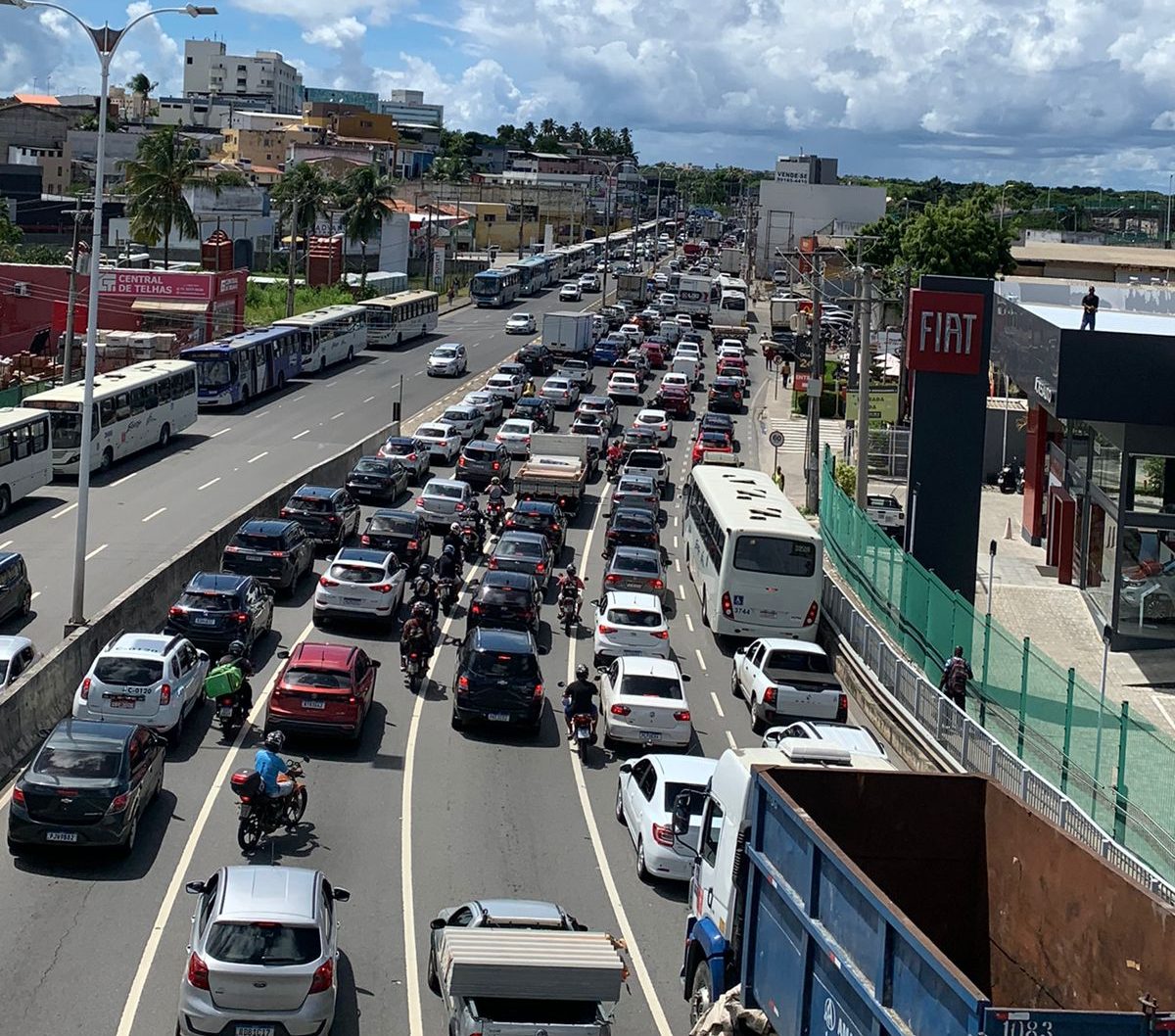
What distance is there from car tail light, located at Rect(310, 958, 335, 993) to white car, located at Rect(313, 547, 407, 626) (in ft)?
55.3

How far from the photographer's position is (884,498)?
154 ft

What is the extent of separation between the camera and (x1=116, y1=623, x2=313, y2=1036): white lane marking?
14641 millimetres

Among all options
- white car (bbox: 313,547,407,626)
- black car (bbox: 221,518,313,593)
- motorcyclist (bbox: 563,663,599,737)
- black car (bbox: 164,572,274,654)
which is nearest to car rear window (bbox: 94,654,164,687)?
black car (bbox: 164,572,274,654)

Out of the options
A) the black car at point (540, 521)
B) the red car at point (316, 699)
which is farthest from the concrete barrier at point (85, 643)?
the black car at point (540, 521)

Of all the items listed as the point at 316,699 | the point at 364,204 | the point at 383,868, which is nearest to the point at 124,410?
the point at 316,699

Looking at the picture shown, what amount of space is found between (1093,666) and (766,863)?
2077 centimetres

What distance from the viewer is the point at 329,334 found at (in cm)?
7425

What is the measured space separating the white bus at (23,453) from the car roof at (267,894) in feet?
91.4

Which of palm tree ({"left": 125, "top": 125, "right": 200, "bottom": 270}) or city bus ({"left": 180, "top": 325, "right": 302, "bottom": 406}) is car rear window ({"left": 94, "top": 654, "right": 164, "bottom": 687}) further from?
palm tree ({"left": 125, "top": 125, "right": 200, "bottom": 270})

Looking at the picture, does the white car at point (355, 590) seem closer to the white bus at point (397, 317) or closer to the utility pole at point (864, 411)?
the utility pole at point (864, 411)

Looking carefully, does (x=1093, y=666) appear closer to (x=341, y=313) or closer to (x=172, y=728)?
(x=172, y=728)

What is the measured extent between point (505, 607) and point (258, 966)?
17.1 metres

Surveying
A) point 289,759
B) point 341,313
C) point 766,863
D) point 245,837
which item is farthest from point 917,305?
point 341,313

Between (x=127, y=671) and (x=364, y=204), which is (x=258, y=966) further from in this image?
(x=364, y=204)
